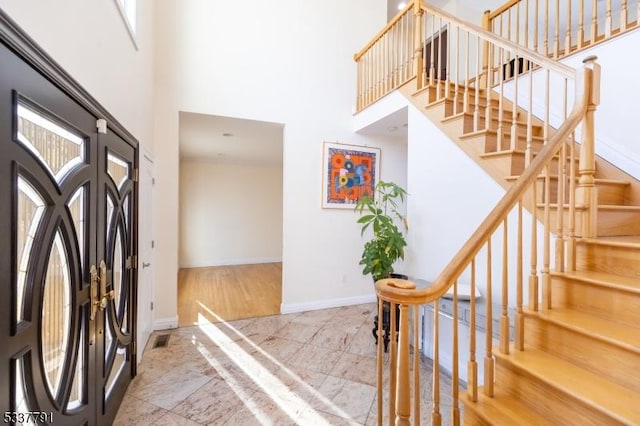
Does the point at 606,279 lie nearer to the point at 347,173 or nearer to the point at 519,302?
the point at 519,302

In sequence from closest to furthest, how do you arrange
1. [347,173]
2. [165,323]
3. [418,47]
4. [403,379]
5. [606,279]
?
[403,379]
[606,279]
[418,47]
[165,323]
[347,173]

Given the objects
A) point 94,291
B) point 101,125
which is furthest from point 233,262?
point 101,125

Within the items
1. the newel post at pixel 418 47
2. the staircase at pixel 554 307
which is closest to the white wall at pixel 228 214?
the newel post at pixel 418 47

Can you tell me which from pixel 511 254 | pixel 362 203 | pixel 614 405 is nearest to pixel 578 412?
pixel 614 405

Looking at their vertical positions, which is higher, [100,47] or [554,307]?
[100,47]

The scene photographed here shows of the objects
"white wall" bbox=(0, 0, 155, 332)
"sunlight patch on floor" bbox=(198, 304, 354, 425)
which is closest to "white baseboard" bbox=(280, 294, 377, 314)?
"sunlight patch on floor" bbox=(198, 304, 354, 425)

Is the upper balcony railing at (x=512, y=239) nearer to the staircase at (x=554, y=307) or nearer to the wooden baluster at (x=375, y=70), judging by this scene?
the staircase at (x=554, y=307)

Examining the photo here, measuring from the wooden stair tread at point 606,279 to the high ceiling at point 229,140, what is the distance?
3321 mm

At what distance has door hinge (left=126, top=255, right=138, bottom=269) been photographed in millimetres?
2189

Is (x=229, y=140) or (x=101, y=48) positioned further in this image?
(x=229, y=140)

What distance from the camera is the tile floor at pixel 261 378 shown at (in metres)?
1.90

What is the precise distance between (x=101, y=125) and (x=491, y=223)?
2.08 m

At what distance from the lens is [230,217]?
684cm

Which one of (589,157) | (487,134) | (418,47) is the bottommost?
(589,157)
